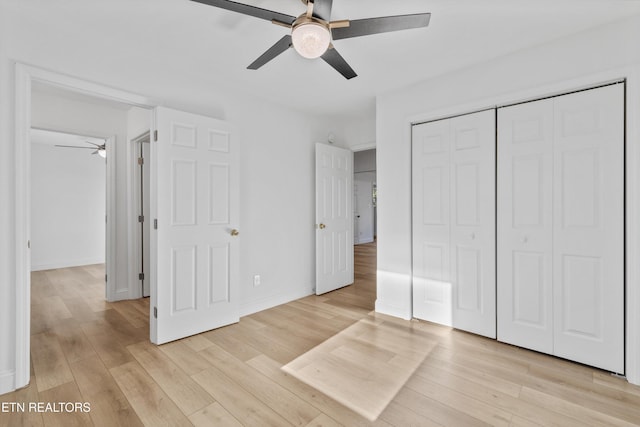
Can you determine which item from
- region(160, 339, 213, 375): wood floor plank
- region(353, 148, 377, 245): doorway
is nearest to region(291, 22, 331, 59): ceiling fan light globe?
region(160, 339, 213, 375): wood floor plank

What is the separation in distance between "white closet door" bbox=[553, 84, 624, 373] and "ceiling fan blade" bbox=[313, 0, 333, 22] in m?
2.01

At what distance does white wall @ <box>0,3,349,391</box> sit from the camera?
6.52 feet

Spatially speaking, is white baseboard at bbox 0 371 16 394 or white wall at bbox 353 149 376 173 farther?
white wall at bbox 353 149 376 173

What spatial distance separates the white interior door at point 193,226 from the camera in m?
2.65

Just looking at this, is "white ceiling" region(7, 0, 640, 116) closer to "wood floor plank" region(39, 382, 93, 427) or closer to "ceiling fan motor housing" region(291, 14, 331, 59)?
"ceiling fan motor housing" region(291, 14, 331, 59)

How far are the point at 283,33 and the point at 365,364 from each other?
8.61ft

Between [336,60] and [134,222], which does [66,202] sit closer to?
[134,222]

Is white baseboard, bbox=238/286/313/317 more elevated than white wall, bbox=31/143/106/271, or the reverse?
white wall, bbox=31/143/106/271

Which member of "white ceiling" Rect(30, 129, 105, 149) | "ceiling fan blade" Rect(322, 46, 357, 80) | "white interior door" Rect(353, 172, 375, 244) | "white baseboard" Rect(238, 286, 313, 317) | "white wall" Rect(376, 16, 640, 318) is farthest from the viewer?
"white interior door" Rect(353, 172, 375, 244)

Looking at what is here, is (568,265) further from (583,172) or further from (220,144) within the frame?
(220,144)

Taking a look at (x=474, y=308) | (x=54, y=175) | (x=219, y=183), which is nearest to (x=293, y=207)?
(x=219, y=183)

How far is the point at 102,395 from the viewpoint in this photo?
6.25ft

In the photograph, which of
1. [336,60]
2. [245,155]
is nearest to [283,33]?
[336,60]

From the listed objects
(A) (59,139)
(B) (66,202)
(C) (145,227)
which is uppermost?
(A) (59,139)
